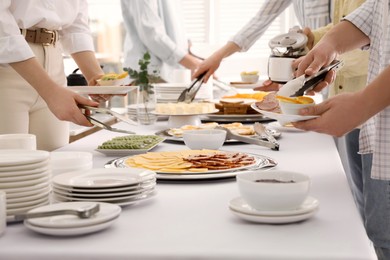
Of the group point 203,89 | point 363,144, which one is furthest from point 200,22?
point 363,144

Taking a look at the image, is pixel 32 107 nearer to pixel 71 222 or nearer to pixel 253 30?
pixel 71 222

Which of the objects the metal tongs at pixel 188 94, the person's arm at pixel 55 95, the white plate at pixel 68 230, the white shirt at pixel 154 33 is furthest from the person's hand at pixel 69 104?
the white shirt at pixel 154 33

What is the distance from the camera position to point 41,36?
234 cm

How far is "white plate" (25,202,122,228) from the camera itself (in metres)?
1.10

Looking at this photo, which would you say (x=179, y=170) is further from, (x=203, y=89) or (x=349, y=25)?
(x=203, y=89)

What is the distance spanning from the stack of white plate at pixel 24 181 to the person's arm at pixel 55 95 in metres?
0.62

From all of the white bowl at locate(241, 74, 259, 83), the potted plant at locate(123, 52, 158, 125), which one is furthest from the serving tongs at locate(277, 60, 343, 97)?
the white bowl at locate(241, 74, 259, 83)

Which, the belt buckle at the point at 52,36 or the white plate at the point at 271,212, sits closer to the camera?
the white plate at the point at 271,212

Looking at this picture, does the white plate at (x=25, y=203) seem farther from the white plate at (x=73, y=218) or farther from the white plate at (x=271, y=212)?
the white plate at (x=271, y=212)

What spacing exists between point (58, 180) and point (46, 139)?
3.61 feet

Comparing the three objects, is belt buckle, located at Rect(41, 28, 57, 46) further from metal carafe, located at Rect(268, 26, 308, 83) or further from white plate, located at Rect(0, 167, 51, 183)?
white plate, located at Rect(0, 167, 51, 183)

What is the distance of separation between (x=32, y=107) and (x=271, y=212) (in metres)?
1.38

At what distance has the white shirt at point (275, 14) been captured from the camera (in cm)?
325

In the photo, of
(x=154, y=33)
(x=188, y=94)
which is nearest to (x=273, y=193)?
(x=188, y=94)
